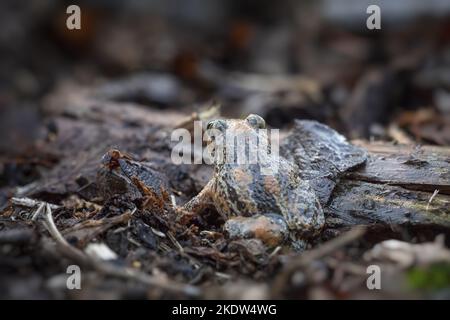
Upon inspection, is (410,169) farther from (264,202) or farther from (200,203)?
(200,203)

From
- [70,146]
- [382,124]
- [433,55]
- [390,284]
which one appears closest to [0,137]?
[70,146]

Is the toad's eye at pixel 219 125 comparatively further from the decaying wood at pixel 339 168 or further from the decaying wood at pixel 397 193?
the decaying wood at pixel 397 193

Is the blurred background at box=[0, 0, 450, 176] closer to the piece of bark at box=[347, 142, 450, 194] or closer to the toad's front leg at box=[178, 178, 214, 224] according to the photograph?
the piece of bark at box=[347, 142, 450, 194]

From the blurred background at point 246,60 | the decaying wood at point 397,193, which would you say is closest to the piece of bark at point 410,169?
the decaying wood at point 397,193

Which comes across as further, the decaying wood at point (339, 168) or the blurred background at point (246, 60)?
the blurred background at point (246, 60)

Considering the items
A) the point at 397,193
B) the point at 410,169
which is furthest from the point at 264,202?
the point at 410,169
